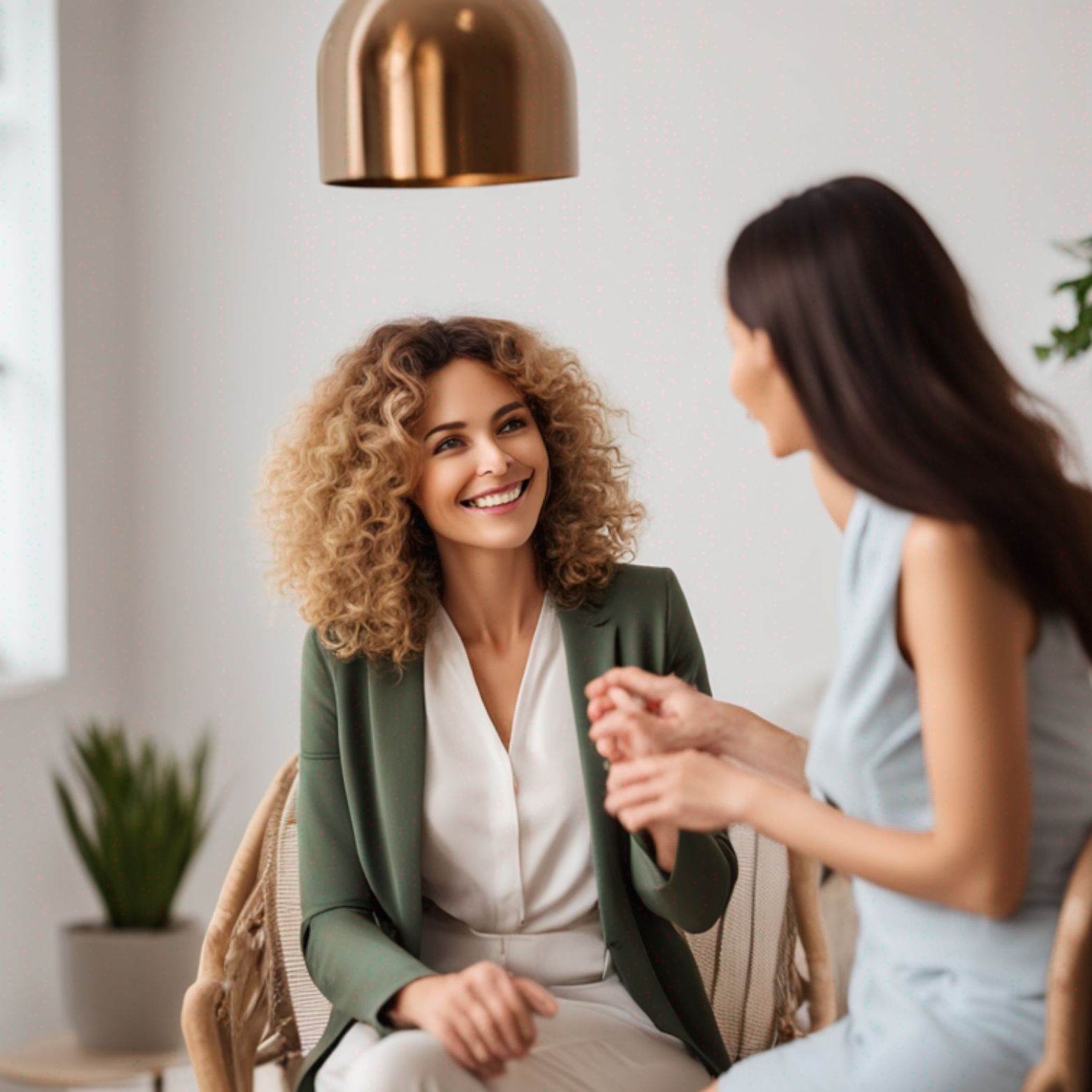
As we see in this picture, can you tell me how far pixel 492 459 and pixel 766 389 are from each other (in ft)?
1.80

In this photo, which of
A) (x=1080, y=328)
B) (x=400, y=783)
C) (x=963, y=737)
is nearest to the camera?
(x=963, y=737)

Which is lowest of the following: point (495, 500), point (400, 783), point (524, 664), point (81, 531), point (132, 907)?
point (132, 907)

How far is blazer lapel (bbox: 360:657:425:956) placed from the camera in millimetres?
1582

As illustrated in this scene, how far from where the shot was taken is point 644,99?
10.5 ft

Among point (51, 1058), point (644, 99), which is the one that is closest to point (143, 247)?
point (644, 99)

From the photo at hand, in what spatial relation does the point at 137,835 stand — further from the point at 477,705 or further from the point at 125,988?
the point at 477,705

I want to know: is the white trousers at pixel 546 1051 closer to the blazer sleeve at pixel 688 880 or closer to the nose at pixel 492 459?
the blazer sleeve at pixel 688 880

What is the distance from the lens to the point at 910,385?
41.7 inches

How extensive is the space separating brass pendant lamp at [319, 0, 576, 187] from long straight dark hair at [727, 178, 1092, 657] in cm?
24

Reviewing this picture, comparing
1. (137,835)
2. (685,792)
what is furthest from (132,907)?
(685,792)

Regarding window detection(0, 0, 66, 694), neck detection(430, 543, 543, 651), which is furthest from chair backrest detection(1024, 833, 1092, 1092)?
window detection(0, 0, 66, 694)

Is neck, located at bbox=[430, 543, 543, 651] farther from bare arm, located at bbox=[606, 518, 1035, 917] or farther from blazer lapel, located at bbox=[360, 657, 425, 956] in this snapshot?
bare arm, located at bbox=[606, 518, 1035, 917]

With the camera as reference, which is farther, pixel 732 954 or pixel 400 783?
pixel 732 954

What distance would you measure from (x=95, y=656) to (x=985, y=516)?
283 cm
